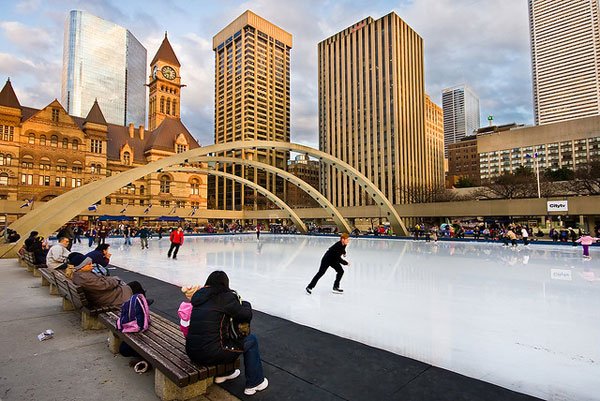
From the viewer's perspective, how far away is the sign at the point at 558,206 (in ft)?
99.6

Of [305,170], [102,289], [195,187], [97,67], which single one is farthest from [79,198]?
[97,67]

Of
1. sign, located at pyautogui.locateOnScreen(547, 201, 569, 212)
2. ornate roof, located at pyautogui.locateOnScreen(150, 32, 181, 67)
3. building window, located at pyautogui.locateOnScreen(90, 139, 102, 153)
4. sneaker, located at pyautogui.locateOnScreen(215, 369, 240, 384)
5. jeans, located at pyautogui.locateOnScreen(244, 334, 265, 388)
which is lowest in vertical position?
sneaker, located at pyautogui.locateOnScreen(215, 369, 240, 384)

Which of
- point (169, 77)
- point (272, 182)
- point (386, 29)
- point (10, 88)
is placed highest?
point (386, 29)

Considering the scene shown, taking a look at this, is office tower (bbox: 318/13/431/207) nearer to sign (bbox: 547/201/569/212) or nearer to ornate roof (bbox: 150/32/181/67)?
ornate roof (bbox: 150/32/181/67)

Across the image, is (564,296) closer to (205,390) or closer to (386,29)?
(205,390)

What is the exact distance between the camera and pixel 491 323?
5285mm

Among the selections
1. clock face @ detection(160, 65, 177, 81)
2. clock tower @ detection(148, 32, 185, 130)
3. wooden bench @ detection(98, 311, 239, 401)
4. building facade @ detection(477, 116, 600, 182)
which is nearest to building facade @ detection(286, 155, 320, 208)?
clock tower @ detection(148, 32, 185, 130)

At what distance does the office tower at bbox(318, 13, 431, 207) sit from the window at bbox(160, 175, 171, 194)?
56.3 m

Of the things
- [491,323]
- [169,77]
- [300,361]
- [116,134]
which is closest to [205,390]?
[300,361]

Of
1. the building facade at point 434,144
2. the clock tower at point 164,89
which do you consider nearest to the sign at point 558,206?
the clock tower at point 164,89

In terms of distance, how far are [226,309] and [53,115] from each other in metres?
58.8

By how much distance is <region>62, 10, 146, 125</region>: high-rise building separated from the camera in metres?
134

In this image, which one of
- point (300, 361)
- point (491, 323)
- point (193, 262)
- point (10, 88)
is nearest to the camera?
point (300, 361)

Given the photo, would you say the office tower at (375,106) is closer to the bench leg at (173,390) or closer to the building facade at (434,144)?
the building facade at (434,144)
